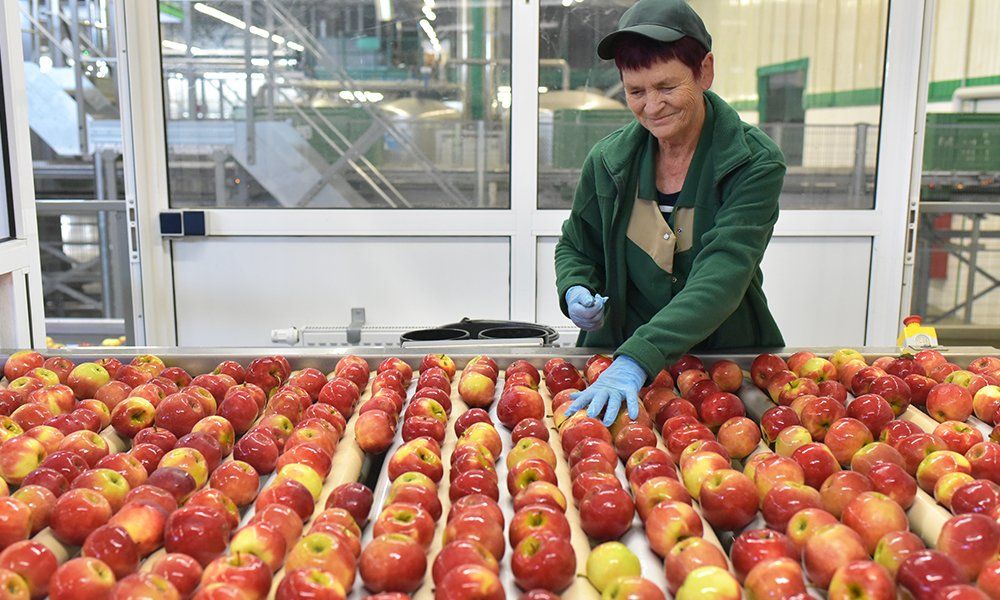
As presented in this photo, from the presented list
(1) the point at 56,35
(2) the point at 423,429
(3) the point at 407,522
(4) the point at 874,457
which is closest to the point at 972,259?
(4) the point at 874,457

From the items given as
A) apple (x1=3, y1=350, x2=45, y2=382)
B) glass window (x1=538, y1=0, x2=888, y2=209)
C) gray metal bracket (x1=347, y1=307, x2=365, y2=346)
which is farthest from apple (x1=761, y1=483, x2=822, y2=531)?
glass window (x1=538, y1=0, x2=888, y2=209)

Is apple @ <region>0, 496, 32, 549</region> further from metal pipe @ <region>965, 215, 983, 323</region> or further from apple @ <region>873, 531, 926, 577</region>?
metal pipe @ <region>965, 215, 983, 323</region>

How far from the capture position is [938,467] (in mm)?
1493

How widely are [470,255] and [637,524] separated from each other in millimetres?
3235

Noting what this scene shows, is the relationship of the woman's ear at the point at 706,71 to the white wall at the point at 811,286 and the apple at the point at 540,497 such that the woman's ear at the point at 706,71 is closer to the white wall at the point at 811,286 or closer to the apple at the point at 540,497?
the apple at the point at 540,497

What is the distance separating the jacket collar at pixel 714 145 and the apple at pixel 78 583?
5.30 ft

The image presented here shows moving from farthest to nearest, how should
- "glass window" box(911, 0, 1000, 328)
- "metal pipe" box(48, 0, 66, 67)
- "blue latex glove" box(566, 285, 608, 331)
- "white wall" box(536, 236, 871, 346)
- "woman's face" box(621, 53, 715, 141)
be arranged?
"metal pipe" box(48, 0, 66, 67) < "glass window" box(911, 0, 1000, 328) < "white wall" box(536, 236, 871, 346) < "blue latex glove" box(566, 285, 608, 331) < "woman's face" box(621, 53, 715, 141)

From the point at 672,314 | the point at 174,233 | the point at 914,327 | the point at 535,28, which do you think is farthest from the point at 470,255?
the point at 672,314

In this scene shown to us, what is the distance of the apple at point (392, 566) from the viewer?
45.5 inches

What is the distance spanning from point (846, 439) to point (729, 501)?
15.2 inches

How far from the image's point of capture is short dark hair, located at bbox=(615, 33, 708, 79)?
2.01 m

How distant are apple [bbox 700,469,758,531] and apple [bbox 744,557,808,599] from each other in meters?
0.23

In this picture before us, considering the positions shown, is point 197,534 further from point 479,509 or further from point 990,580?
point 990,580

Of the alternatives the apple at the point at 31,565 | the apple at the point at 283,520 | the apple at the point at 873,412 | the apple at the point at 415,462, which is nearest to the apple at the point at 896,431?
the apple at the point at 873,412
